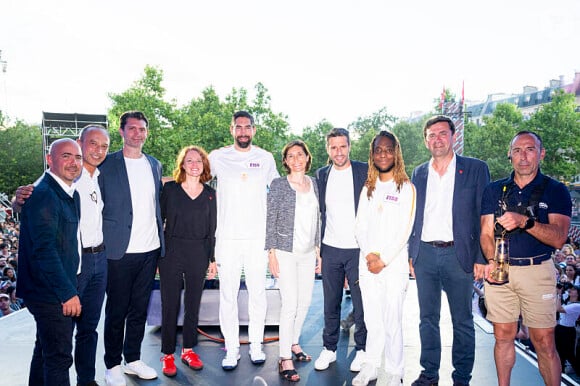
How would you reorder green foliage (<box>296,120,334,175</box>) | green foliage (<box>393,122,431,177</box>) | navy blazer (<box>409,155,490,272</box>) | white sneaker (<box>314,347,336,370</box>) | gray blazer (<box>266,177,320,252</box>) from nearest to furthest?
navy blazer (<box>409,155,490,272</box>), gray blazer (<box>266,177,320,252</box>), white sneaker (<box>314,347,336,370</box>), green foliage (<box>296,120,334,175</box>), green foliage (<box>393,122,431,177</box>)

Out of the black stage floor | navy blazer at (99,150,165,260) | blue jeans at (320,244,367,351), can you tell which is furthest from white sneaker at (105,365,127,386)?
blue jeans at (320,244,367,351)

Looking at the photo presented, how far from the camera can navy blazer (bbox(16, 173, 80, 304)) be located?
2.39 meters

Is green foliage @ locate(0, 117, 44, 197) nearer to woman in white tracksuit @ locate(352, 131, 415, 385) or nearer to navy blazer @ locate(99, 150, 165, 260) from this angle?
navy blazer @ locate(99, 150, 165, 260)

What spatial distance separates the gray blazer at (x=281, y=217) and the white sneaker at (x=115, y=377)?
1529mm

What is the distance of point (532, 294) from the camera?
2746 mm

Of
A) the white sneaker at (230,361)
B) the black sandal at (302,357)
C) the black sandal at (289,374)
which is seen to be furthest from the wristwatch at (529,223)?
the white sneaker at (230,361)

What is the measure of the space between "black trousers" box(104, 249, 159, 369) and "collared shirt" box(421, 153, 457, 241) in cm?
219

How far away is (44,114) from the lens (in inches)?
698

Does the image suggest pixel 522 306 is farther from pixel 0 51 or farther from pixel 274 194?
pixel 0 51

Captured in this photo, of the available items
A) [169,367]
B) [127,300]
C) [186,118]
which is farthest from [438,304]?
[186,118]

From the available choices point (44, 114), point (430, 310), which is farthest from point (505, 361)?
point (44, 114)

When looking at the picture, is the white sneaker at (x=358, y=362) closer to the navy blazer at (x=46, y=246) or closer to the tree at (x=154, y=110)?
the navy blazer at (x=46, y=246)

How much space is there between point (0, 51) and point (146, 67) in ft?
46.6

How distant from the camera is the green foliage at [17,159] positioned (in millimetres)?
28656
